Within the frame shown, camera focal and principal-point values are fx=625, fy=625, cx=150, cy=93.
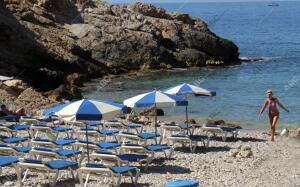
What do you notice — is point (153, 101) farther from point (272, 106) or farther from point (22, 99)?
point (22, 99)

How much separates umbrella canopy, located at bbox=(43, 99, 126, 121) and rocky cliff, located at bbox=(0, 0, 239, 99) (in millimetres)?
25047

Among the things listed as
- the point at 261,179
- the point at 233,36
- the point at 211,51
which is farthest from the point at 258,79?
the point at 233,36

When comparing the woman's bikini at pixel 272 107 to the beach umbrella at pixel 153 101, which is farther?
the woman's bikini at pixel 272 107

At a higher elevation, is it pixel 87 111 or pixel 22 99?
pixel 22 99

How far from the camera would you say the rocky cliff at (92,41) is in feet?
150

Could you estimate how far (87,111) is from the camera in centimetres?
1396

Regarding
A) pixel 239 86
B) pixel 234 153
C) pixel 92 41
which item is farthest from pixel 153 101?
pixel 92 41

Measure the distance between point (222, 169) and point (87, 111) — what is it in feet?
12.4

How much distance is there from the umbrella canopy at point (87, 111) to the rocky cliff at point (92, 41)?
25047 millimetres

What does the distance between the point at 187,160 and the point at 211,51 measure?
41.5m

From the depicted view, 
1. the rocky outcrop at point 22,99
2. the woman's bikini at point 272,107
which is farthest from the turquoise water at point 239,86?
the woman's bikini at point 272,107

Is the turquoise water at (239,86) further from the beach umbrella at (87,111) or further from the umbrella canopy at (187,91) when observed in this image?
the beach umbrella at (87,111)

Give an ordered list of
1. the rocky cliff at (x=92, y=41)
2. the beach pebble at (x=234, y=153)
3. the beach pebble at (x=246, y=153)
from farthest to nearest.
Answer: the rocky cliff at (x=92, y=41), the beach pebble at (x=234, y=153), the beach pebble at (x=246, y=153)

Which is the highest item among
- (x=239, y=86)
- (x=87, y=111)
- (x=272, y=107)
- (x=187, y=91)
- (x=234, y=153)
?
(x=239, y=86)
